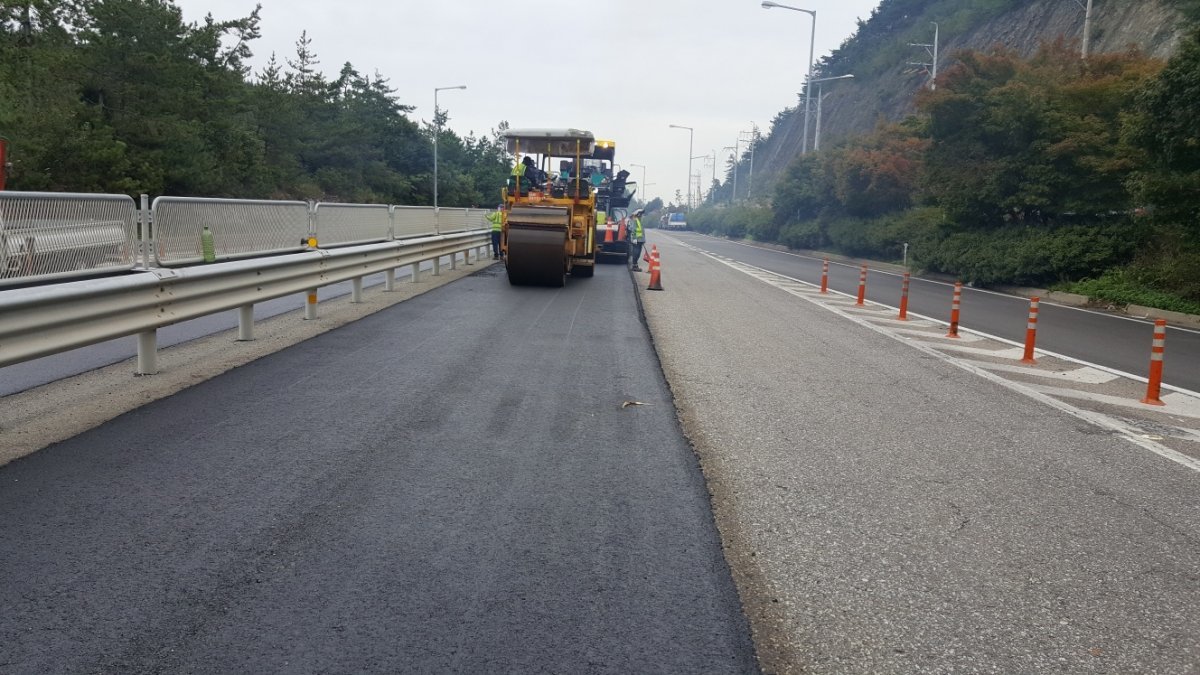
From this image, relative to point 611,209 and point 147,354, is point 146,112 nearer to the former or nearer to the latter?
point 611,209

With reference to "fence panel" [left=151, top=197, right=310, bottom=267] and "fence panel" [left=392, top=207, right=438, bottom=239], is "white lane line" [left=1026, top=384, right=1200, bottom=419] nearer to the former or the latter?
"fence panel" [left=151, top=197, right=310, bottom=267]

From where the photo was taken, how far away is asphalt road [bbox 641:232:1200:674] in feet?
12.8

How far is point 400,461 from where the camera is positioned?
610 cm

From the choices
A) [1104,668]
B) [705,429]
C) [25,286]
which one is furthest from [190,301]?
[1104,668]

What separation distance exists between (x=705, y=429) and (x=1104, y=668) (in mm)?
3906

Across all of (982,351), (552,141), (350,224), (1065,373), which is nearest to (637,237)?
(552,141)

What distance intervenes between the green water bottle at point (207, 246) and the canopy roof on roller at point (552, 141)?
12.2 m

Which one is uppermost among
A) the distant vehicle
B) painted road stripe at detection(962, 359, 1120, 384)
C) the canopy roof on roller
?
the canopy roof on roller

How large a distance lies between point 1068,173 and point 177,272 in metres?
23.9

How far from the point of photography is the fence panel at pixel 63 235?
705 centimetres

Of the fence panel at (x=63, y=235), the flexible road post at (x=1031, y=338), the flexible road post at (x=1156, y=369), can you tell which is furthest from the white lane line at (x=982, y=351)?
the fence panel at (x=63, y=235)

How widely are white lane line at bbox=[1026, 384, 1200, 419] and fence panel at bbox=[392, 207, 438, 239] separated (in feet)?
36.5

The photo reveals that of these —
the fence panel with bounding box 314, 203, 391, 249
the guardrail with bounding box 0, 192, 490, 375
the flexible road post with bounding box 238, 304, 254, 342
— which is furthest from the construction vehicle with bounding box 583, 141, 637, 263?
the flexible road post with bounding box 238, 304, 254, 342

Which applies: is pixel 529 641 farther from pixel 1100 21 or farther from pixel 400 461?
pixel 1100 21
